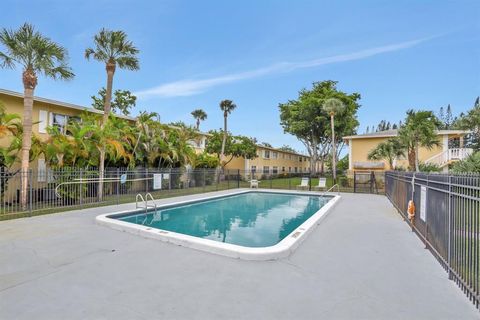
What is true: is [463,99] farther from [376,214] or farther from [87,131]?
[87,131]

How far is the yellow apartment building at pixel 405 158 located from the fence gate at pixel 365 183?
342 centimetres

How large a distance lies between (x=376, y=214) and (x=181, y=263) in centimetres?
884

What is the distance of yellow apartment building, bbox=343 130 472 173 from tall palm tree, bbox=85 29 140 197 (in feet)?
71.3

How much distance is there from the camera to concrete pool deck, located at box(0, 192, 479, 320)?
3.45m

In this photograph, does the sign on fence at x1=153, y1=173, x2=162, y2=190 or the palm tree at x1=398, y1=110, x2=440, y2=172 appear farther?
the palm tree at x1=398, y1=110, x2=440, y2=172

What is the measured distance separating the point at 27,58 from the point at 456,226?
14.4 m

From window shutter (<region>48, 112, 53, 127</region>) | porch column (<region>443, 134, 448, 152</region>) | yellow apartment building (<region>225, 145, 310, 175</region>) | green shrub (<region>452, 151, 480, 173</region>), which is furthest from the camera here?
yellow apartment building (<region>225, 145, 310, 175</region>)

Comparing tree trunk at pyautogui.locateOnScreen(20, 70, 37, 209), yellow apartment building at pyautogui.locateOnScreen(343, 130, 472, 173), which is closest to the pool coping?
tree trunk at pyautogui.locateOnScreen(20, 70, 37, 209)

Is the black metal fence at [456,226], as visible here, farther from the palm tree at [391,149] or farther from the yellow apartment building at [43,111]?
the palm tree at [391,149]

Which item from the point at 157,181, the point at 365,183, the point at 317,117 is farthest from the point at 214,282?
the point at 317,117

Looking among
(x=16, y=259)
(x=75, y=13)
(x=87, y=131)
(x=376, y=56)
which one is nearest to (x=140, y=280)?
(x=16, y=259)

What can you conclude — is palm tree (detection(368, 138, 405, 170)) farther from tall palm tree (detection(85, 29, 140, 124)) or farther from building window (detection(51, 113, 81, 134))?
building window (detection(51, 113, 81, 134))

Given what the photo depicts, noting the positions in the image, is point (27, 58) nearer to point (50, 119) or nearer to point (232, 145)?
point (50, 119)

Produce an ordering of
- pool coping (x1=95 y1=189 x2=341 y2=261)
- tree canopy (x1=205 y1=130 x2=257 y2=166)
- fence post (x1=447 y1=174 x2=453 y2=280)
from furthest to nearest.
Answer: tree canopy (x1=205 y1=130 x2=257 y2=166)
pool coping (x1=95 y1=189 x2=341 y2=261)
fence post (x1=447 y1=174 x2=453 y2=280)
